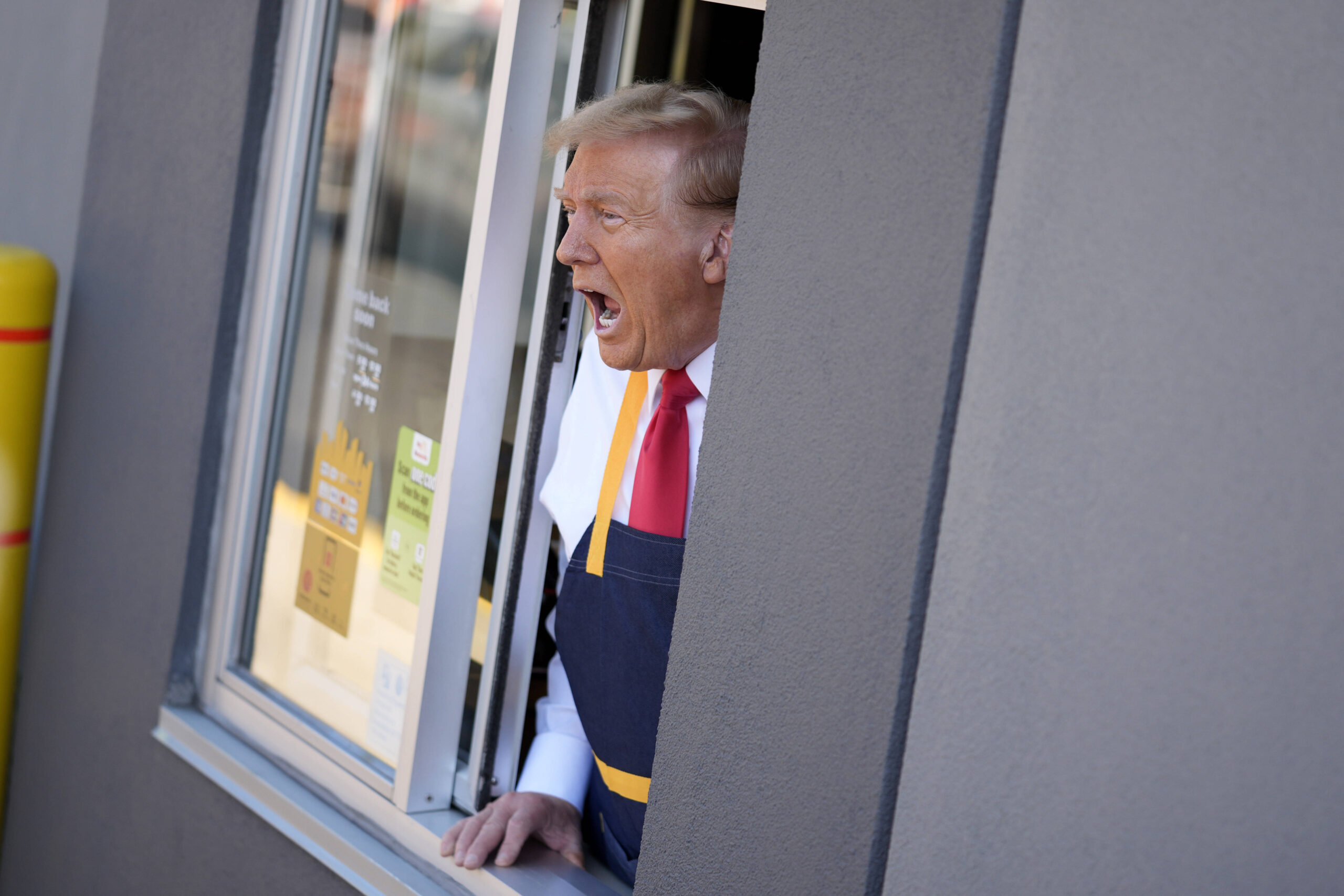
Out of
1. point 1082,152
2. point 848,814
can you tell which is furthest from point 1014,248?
point 848,814

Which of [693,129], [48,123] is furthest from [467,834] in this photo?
[48,123]

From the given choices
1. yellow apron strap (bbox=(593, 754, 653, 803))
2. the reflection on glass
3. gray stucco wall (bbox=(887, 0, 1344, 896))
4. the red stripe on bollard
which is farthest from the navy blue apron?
the red stripe on bollard

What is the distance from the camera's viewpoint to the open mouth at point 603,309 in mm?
1984

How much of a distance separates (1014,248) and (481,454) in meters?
1.21

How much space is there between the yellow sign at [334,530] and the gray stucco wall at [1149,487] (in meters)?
1.52

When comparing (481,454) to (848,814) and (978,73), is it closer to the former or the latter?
(848,814)

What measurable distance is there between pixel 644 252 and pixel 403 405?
2.36 feet

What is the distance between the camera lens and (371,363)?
8.17 ft

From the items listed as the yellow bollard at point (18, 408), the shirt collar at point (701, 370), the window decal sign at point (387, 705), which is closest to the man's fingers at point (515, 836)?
the window decal sign at point (387, 705)

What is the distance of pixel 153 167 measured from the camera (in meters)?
2.74

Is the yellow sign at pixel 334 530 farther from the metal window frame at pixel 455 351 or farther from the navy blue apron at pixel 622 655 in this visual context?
the navy blue apron at pixel 622 655

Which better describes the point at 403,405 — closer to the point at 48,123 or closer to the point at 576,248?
the point at 576,248

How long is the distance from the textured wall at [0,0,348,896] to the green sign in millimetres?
513

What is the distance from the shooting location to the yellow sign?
8.23ft
